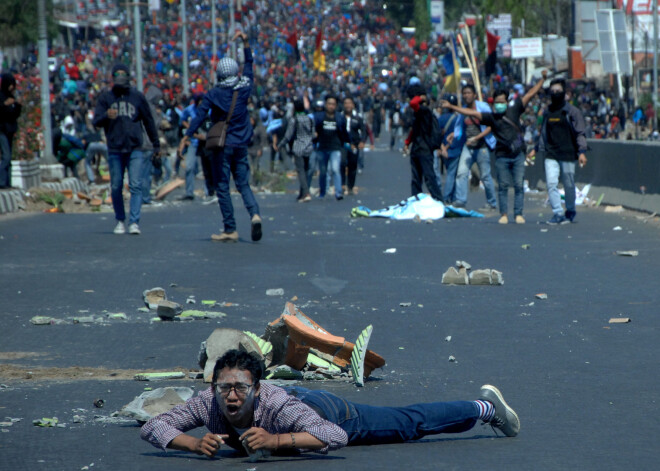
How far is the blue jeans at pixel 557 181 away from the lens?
1697cm

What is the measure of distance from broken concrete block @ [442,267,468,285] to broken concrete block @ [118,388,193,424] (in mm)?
5345

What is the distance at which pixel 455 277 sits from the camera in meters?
11.1

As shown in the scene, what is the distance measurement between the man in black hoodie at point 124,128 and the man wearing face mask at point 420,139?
5.25 metres

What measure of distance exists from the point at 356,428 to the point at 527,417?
3.60 feet

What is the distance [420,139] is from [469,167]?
0.92m

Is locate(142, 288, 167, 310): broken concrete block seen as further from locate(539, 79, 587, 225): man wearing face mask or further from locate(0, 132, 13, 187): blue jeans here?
locate(0, 132, 13, 187): blue jeans

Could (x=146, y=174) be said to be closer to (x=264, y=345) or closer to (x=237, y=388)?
(x=264, y=345)

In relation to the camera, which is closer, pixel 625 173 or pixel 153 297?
pixel 153 297

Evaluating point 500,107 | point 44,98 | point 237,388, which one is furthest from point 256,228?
point 44,98

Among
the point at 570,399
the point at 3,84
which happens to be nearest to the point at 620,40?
the point at 3,84

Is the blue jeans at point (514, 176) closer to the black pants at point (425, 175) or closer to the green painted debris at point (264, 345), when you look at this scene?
the black pants at point (425, 175)

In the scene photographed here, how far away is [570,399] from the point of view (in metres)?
6.52

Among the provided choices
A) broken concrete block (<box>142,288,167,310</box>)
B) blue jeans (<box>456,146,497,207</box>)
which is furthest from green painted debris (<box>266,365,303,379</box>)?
blue jeans (<box>456,146,497,207</box>)

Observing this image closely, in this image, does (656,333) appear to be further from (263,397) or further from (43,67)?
(43,67)
